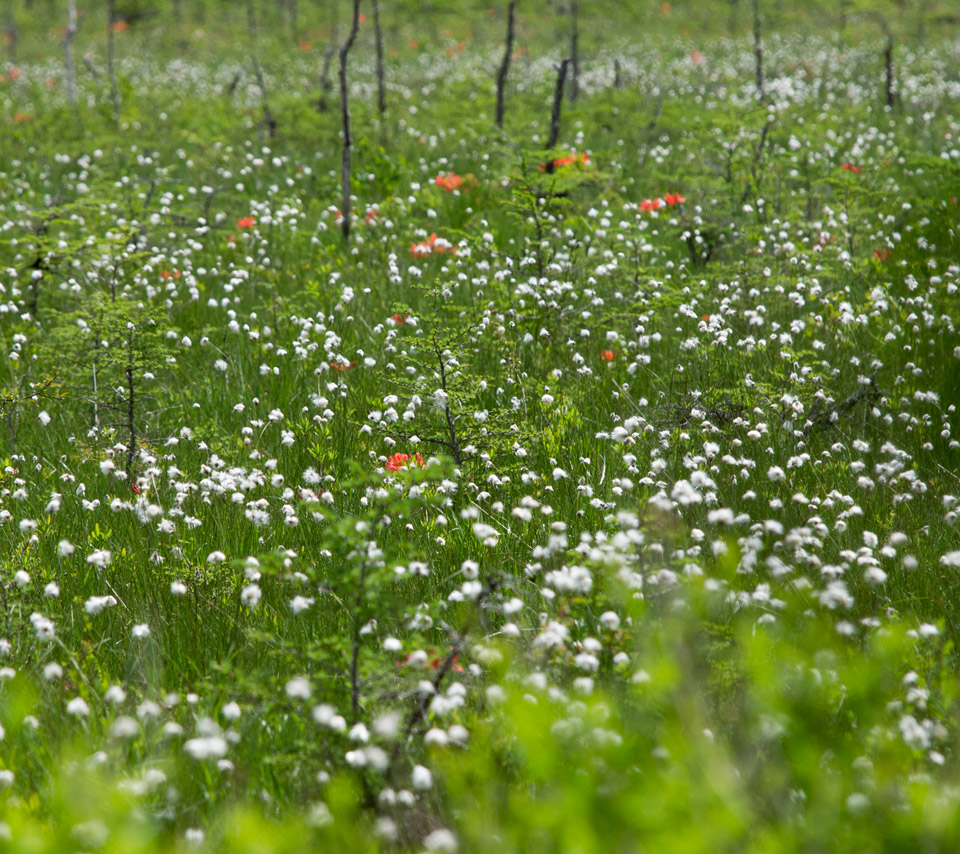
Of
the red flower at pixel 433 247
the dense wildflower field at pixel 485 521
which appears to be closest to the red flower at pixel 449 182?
the dense wildflower field at pixel 485 521

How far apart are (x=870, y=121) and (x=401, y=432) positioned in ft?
47.5

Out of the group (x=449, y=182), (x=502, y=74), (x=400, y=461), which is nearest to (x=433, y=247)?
(x=449, y=182)

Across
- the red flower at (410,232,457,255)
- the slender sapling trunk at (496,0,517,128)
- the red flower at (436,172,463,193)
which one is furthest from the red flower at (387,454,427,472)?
the slender sapling trunk at (496,0,517,128)

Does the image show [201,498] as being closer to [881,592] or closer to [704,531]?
[704,531]

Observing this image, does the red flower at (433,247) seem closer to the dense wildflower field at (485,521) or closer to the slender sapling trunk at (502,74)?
the dense wildflower field at (485,521)

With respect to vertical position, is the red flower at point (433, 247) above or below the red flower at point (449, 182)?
below

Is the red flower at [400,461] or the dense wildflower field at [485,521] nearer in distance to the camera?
the dense wildflower field at [485,521]

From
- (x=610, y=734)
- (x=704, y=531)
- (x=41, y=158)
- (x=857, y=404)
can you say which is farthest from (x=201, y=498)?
(x=41, y=158)

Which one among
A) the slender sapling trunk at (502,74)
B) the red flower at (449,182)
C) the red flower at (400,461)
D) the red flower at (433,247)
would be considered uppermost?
the slender sapling trunk at (502,74)

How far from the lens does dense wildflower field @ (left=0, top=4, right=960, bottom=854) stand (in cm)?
232

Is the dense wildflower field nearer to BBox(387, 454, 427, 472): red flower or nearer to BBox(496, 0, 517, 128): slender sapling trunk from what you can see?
BBox(387, 454, 427, 472): red flower

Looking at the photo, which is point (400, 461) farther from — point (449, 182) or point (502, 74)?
point (502, 74)

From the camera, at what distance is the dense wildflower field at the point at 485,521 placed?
2322mm

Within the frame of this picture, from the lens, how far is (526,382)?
242 inches
